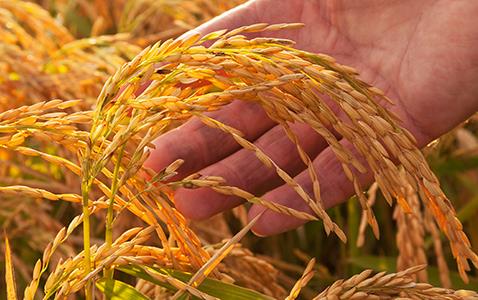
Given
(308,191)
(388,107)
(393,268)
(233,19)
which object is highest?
(233,19)

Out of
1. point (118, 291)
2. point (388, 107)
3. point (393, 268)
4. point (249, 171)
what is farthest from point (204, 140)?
point (393, 268)

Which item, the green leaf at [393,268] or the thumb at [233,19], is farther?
the green leaf at [393,268]

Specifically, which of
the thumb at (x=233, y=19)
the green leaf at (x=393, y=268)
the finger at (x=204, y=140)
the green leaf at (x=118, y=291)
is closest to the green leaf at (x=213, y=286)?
the green leaf at (x=118, y=291)

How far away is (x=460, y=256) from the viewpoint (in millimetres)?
1252

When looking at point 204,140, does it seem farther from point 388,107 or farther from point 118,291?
point 118,291


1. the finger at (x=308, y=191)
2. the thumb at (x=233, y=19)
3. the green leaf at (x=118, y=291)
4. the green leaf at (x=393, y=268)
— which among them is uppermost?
the thumb at (x=233, y=19)

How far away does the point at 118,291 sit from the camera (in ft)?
4.24

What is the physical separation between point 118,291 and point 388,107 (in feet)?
2.53

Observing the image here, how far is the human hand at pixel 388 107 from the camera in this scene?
1719 millimetres

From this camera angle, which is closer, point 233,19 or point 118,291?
point 118,291

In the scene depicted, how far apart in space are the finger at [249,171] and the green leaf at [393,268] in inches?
21.8

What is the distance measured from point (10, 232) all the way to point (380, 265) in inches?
37.5

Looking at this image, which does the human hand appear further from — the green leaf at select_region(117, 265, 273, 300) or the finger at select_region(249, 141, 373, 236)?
the green leaf at select_region(117, 265, 273, 300)

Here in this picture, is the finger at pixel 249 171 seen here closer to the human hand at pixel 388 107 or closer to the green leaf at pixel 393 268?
the human hand at pixel 388 107
